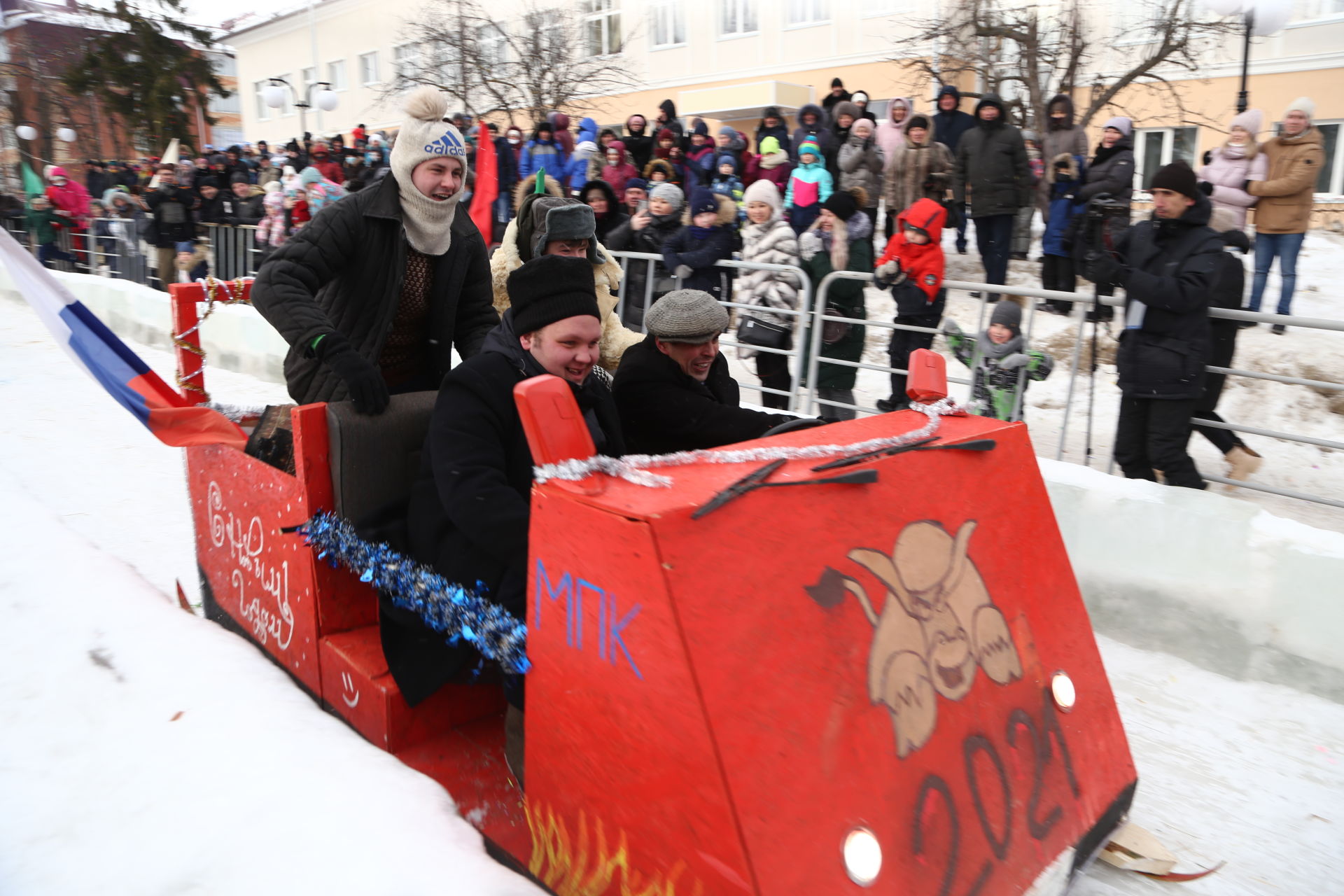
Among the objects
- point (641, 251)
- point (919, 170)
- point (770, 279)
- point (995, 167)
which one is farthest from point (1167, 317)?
point (919, 170)

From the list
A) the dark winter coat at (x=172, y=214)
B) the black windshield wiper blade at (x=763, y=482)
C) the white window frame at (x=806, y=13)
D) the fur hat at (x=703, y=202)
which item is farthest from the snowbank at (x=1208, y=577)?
the white window frame at (x=806, y=13)

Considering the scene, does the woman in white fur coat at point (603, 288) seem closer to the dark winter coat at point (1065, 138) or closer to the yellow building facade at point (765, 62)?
the dark winter coat at point (1065, 138)

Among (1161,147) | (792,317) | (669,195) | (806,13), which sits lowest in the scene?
(792,317)

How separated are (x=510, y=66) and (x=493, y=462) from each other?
18421mm

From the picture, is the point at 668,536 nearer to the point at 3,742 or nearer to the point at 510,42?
the point at 3,742

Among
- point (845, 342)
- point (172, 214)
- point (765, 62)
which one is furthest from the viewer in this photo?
point (765, 62)

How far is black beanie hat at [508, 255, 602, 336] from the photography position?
2.11 m

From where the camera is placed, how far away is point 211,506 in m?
3.07

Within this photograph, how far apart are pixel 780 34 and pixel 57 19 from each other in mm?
23638

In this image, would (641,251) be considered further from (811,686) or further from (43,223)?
(43,223)

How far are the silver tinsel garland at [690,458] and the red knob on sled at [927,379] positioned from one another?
0.45ft

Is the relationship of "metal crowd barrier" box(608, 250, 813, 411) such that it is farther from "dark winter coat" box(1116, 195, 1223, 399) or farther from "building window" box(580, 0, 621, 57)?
"building window" box(580, 0, 621, 57)

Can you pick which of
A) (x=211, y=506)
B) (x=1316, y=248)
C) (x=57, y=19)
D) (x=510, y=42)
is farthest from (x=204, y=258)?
(x=57, y=19)

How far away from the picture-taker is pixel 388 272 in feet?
9.57
